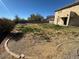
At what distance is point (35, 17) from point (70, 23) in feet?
111

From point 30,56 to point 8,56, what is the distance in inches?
46.7

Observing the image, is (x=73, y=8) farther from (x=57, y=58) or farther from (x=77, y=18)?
(x=57, y=58)

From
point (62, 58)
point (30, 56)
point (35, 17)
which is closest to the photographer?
point (62, 58)

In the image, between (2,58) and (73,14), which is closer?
(2,58)

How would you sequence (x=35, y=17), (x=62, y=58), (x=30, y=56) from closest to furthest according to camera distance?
1. (x=62, y=58)
2. (x=30, y=56)
3. (x=35, y=17)

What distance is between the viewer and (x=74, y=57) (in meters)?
4.55

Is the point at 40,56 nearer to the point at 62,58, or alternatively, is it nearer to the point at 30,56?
the point at 30,56

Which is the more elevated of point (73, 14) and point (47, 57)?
point (73, 14)

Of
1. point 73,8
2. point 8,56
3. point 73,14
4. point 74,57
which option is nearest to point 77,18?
point 73,14

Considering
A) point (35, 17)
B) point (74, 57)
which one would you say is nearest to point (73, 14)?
point (74, 57)

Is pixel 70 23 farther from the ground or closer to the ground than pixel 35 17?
closer to the ground

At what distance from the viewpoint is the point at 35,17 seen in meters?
51.4

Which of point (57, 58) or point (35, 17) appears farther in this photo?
point (35, 17)

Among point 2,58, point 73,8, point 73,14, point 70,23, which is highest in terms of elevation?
point 73,8
